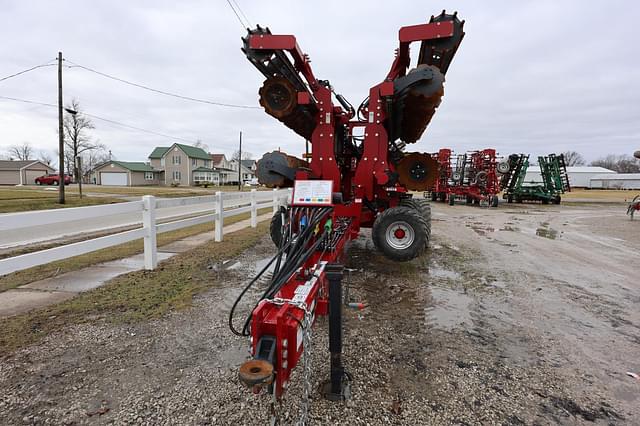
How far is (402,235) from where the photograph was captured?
467cm

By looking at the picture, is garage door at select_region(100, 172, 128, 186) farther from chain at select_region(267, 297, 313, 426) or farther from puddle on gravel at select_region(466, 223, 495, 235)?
chain at select_region(267, 297, 313, 426)

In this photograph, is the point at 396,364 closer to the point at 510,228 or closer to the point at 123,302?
the point at 123,302

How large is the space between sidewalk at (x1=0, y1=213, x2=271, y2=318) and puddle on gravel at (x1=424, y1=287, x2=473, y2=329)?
164 inches

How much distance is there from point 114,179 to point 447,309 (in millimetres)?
69088

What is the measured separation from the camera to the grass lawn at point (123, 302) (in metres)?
3.25

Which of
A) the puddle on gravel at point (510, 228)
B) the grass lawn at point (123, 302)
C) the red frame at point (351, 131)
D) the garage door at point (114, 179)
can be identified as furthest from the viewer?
the garage door at point (114, 179)

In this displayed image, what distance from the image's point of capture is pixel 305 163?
18.9 ft

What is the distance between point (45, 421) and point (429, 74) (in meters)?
4.61

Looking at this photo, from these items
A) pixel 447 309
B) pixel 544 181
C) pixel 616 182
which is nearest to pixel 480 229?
pixel 447 309

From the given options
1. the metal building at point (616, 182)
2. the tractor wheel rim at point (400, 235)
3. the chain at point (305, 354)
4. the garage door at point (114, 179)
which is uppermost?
the metal building at point (616, 182)

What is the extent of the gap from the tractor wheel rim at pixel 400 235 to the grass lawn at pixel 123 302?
2.52m

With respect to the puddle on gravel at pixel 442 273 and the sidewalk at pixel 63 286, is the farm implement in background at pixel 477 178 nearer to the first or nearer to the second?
the puddle on gravel at pixel 442 273

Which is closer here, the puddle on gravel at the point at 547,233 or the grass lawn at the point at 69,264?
the grass lawn at the point at 69,264

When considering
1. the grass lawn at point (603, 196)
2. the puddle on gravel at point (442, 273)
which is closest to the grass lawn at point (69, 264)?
the puddle on gravel at point (442, 273)
